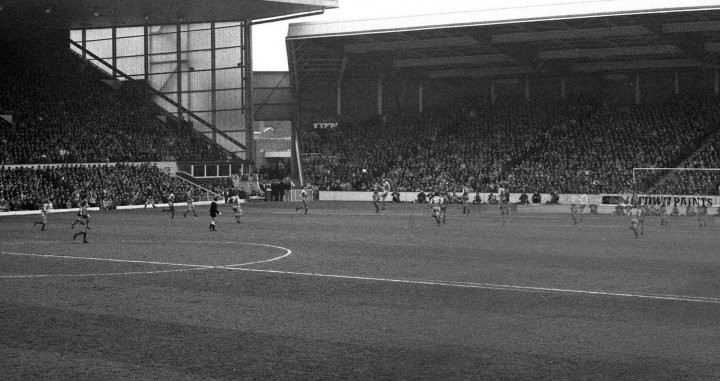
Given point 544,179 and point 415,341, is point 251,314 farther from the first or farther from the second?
point 544,179

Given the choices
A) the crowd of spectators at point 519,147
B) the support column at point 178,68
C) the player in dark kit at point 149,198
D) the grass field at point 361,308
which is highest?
the support column at point 178,68

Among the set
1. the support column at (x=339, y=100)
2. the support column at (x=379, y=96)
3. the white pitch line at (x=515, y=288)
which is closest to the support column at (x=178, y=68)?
the support column at (x=339, y=100)

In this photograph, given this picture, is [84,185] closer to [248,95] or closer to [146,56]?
[248,95]

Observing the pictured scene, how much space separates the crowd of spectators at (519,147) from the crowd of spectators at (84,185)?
14.6 meters

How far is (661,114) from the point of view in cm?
6744

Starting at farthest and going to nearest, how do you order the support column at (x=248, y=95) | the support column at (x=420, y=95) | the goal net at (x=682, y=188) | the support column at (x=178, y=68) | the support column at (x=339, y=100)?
the support column at (x=178, y=68), the support column at (x=339, y=100), the support column at (x=420, y=95), the support column at (x=248, y=95), the goal net at (x=682, y=188)

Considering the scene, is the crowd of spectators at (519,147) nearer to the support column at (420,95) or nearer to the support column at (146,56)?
the support column at (420,95)

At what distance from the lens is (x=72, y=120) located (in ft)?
244

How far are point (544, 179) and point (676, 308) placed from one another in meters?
47.5

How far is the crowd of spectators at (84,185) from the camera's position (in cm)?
5822

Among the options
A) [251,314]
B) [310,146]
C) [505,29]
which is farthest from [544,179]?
[251,314]

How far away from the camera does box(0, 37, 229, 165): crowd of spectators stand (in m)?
69.2

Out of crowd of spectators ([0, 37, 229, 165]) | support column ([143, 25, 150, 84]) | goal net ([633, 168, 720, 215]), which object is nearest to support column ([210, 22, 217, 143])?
crowd of spectators ([0, 37, 229, 165])

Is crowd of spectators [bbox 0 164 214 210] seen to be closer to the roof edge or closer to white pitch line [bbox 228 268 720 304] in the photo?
the roof edge
